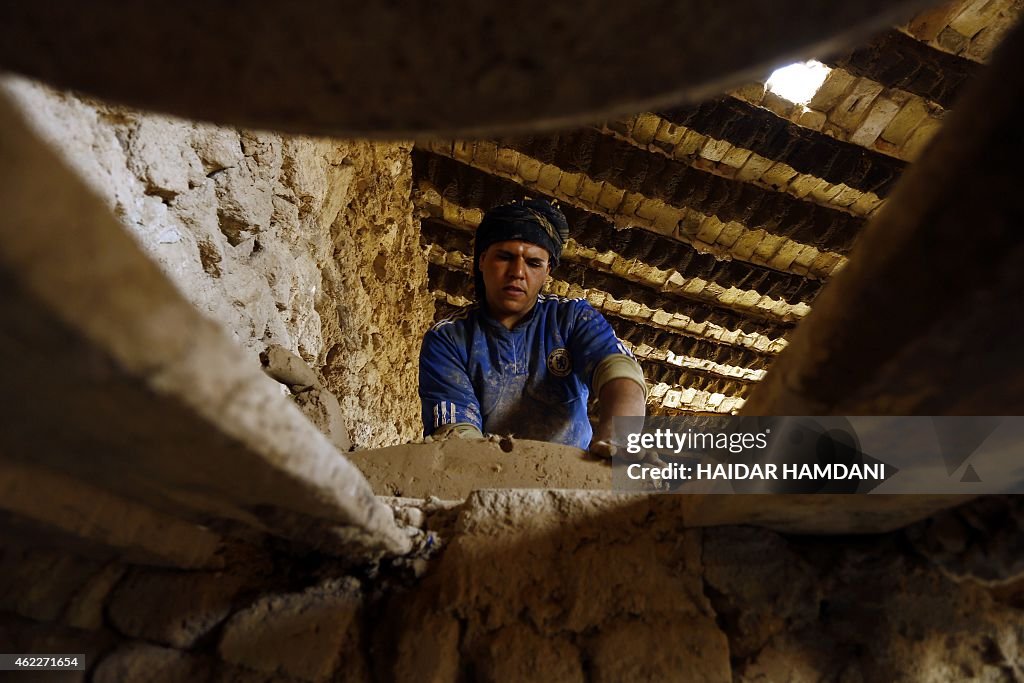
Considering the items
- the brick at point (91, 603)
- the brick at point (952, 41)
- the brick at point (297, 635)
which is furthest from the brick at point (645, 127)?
the brick at point (91, 603)

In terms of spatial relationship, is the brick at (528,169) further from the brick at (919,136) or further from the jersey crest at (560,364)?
the brick at (919,136)

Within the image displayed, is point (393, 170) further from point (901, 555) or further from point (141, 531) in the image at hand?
point (901, 555)

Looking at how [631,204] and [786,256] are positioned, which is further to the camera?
[786,256]

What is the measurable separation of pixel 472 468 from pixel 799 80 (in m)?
2.25

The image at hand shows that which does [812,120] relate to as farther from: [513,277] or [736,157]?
[513,277]

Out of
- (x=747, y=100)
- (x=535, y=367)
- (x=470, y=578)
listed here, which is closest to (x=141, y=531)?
(x=470, y=578)

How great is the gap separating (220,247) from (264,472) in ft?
4.20

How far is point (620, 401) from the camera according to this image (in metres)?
2.13

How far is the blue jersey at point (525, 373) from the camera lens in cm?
240

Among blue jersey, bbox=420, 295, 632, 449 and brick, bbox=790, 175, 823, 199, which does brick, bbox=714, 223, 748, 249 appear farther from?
blue jersey, bbox=420, 295, 632, 449

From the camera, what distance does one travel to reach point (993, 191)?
17.3 inches

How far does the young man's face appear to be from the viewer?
8.32ft

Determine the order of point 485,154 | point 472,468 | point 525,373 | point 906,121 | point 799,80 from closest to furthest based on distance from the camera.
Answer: point 472,468 → point 525,373 → point 799,80 → point 906,121 → point 485,154

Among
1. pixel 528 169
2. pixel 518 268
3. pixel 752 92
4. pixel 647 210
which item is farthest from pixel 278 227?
pixel 647 210
